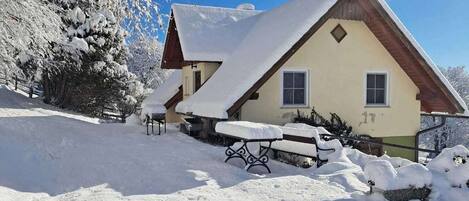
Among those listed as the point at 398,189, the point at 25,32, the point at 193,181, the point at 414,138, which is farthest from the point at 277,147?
the point at 414,138

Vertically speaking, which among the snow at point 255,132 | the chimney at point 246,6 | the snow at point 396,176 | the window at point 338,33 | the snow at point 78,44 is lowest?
the snow at point 396,176

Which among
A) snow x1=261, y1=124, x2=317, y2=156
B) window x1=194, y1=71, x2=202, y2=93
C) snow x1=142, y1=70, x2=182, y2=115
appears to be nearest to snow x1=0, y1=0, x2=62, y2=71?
snow x1=261, y1=124, x2=317, y2=156

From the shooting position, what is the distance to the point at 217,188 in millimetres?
6008

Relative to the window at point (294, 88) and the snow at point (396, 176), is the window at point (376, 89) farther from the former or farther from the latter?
the snow at point (396, 176)

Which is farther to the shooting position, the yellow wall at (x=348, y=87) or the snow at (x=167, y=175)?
the yellow wall at (x=348, y=87)

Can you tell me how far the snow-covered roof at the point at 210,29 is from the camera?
45.2 ft

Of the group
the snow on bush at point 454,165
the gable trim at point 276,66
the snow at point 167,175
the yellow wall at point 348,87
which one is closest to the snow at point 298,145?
the snow at point 167,175

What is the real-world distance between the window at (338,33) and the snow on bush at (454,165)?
7.15 metres

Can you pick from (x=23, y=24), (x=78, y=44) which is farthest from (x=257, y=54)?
(x=78, y=44)

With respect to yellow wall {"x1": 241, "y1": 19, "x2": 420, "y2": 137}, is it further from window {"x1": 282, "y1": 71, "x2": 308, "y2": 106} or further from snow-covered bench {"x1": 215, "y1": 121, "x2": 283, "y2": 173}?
snow-covered bench {"x1": 215, "y1": 121, "x2": 283, "y2": 173}

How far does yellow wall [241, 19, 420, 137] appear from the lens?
40.2 ft

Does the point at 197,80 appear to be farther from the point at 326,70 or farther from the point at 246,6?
the point at 246,6

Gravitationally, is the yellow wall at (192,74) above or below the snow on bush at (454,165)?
above

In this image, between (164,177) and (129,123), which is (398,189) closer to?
(164,177)
